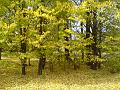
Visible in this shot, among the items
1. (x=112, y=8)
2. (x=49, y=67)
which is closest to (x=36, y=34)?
(x=49, y=67)

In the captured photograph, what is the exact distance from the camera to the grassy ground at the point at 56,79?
20.6 metres

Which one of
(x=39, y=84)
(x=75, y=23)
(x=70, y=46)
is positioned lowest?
(x=39, y=84)

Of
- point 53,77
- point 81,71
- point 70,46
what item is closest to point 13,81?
point 53,77

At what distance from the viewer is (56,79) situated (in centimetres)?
2414

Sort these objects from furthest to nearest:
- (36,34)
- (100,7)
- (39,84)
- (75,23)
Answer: (75,23) → (100,7) → (36,34) → (39,84)

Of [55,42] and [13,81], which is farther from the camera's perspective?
[55,42]

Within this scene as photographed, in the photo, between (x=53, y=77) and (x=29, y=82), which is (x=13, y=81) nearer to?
A: (x=29, y=82)

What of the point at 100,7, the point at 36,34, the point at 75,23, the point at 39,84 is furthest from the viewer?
the point at 75,23

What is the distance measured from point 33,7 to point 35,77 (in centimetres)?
567

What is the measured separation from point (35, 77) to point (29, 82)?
1948 mm

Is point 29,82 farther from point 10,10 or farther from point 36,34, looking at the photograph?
point 10,10

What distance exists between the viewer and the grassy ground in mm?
20641

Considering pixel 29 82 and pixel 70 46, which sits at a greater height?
pixel 70 46

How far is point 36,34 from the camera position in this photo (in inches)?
962
